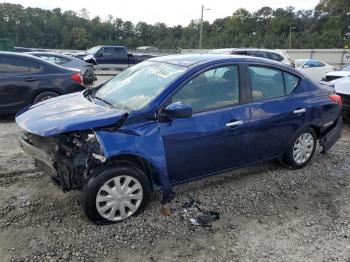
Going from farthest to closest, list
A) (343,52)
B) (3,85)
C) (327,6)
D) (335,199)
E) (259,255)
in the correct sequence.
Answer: (327,6) < (343,52) < (3,85) < (335,199) < (259,255)

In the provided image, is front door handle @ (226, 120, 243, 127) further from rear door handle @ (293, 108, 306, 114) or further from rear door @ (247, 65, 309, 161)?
rear door handle @ (293, 108, 306, 114)

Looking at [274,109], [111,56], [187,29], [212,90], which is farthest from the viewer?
[187,29]

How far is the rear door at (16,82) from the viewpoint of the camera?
7.38 m

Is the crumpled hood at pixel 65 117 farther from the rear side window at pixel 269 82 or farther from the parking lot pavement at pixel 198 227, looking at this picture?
the rear side window at pixel 269 82

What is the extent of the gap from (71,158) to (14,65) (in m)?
5.00

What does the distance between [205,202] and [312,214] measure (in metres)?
1.20

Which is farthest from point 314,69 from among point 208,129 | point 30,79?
point 208,129

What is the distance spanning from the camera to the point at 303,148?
514cm

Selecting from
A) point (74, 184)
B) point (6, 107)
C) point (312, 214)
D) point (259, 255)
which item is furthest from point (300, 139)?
point (6, 107)

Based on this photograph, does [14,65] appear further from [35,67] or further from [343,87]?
[343,87]

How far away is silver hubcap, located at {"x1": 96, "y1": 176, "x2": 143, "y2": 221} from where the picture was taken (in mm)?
3498

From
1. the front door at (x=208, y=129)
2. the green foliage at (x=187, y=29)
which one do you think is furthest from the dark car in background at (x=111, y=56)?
the green foliage at (x=187, y=29)

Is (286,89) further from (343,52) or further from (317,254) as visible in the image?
(343,52)

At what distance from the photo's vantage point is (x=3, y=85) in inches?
288
